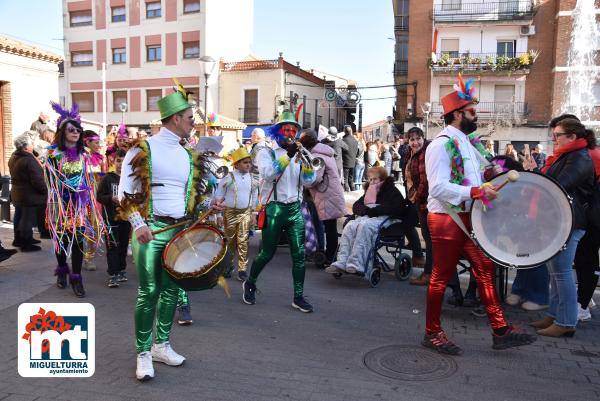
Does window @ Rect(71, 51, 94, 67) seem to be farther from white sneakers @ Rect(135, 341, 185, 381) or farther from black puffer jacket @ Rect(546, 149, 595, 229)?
black puffer jacket @ Rect(546, 149, 595, 229)

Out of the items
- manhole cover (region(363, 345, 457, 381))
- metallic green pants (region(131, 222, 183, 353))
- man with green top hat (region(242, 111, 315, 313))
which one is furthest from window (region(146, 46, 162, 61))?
manhole cover (region(363, 345, 457, 381))

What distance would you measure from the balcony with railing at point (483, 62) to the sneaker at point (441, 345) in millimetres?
30782

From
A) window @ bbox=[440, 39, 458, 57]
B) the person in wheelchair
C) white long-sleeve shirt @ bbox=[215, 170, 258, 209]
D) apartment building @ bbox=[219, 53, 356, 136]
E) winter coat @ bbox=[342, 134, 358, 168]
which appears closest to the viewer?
the person in wheelchair

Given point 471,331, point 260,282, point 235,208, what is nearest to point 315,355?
point 471,331

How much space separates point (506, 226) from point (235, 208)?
3610 millimetres

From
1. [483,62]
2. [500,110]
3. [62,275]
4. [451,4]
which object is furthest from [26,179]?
[451,4]

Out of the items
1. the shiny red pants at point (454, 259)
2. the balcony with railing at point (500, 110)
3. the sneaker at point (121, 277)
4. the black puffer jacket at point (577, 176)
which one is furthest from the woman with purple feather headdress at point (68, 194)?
the balcony with railing at point (500, 110)

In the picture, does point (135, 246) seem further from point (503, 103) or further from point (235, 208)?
point (503, 103)

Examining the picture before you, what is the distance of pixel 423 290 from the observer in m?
6.34

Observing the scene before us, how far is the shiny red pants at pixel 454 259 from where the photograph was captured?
A: 4.16 m

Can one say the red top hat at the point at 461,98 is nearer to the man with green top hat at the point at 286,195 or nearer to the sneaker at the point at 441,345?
the man with green top hat at the point at 286,195

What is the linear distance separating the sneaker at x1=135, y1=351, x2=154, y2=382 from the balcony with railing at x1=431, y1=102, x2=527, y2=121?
32.0m

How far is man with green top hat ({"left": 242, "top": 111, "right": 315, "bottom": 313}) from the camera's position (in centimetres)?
531

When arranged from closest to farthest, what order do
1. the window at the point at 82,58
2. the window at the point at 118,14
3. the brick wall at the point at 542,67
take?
the brick wall at the point at 542,67, the window at the point at 118,14, the window at the point at 82,58
